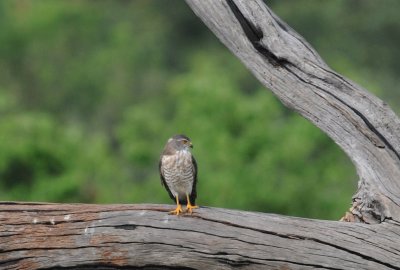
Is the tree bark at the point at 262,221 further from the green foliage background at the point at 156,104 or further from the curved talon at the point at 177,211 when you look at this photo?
the green foliage background at the point at 156,104

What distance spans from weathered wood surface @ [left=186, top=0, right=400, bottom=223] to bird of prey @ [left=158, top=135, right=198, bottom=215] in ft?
6.24

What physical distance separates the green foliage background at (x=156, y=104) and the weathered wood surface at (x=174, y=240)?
58.9 ft

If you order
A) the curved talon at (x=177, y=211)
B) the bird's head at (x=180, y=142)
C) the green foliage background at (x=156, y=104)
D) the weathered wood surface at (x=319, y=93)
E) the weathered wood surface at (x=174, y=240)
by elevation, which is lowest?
the weathered wood surface at (x=174, y=240)

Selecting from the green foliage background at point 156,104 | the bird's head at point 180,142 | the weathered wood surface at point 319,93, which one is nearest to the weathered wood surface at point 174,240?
the weathered wood surface at point 319,93

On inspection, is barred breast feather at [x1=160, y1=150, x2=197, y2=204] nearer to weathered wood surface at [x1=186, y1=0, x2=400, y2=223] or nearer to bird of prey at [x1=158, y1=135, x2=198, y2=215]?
bird of prey at [x1=158, y1=135, x2=198, y2=215]

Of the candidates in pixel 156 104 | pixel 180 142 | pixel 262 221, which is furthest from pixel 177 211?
pixel 156 104

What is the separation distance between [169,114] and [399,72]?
1028cm

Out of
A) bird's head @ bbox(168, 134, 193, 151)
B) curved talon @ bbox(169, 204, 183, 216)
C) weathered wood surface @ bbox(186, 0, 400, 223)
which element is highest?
bird's head @ bbox(168, 134, 193, 151)

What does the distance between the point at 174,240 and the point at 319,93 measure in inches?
57.2

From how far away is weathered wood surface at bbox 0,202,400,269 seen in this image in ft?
23.1

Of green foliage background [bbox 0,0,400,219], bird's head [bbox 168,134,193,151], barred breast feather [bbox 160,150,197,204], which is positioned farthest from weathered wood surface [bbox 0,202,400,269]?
green foliage background [bbox 0,0,400,219]

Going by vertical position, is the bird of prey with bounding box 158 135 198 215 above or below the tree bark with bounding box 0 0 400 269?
above

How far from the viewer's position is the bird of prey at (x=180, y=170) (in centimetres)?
956

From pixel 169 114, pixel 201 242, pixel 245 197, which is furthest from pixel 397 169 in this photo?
pixel 169 114
